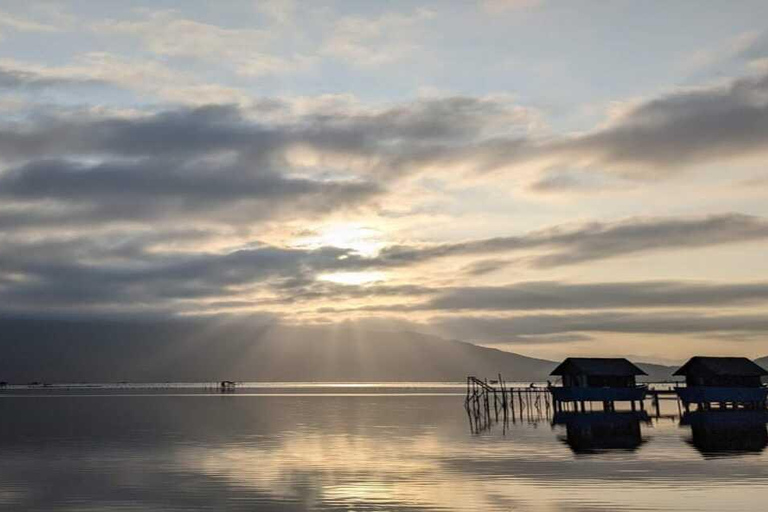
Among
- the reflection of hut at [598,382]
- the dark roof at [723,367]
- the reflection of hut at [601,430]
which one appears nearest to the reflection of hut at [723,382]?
the dark roof at [723,367]

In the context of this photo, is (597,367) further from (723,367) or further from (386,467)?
(386,467)

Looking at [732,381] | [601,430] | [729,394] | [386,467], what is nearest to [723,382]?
[732,381]

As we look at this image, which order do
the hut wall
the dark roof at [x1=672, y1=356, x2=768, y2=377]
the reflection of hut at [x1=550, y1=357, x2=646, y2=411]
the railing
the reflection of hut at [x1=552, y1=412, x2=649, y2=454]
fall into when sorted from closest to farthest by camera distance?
the reflection of hut at [x1=552, y1=412, x2=649, y2=454]
the railing
the dark roof at [x1=672, y1=356, x2=768, y2=377]
the hut wall
the reflection of hut at [x1=550, y1=357, x2=646, y2=411]

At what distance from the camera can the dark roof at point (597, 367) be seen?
320 ft

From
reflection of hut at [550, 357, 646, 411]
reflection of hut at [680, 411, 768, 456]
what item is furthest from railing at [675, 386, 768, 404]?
reflection of hut at [550, 357, 646, 411]

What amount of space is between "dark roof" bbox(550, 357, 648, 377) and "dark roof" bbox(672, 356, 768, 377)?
6.57 meters

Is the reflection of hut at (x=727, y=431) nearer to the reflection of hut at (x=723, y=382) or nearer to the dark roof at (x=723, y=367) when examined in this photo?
the reflection of hut at (x=723, y=382)

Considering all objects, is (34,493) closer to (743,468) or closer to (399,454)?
(399,454)

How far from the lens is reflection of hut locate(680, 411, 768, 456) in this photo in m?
57.3

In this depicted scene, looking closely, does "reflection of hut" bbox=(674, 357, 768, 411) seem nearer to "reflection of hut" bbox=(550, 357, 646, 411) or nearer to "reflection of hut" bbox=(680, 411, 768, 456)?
"reflection of hut" bbox=(680, 411, 768, 456)

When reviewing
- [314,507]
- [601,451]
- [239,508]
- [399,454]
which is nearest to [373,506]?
[314,507]

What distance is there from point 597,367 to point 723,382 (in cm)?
1469

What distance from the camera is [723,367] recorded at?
9569cm

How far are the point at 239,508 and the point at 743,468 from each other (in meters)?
29.1
